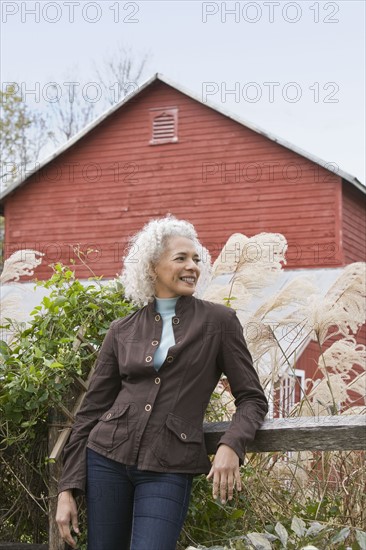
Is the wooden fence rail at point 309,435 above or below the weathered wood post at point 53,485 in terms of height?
Answer: above

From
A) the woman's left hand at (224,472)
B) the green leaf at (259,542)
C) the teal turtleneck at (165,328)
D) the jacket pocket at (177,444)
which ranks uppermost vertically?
the teal turtleneck at (165,328)

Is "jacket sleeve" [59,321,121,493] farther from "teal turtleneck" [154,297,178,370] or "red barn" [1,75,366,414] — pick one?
"red barn" [1,75,366,414]

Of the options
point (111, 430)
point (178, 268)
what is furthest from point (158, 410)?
point (178, 268)

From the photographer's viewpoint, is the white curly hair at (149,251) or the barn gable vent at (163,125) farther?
the barn gable vent at (163,125)

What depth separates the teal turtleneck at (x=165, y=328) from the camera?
126 inches

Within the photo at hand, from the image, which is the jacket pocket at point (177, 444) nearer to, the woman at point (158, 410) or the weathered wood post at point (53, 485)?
the woman at point (158, 410)

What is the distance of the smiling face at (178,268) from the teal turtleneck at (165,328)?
25 millimetres

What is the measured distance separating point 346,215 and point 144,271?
48.9ft

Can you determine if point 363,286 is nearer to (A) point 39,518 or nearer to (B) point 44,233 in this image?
(A) point 39,518

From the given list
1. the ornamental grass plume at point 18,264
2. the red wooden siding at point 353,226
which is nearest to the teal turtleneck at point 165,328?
the ornamental grass plume at point 18,264

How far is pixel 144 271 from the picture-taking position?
11.2 ft

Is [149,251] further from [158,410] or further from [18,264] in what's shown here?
[18,264]

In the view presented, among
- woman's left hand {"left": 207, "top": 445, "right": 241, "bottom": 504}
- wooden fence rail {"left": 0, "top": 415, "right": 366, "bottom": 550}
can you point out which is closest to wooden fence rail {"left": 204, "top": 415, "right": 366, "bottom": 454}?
wooden fence rail {"left": 0, "top": 415, "right": 366, "bottom": 550}

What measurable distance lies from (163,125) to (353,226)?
4.06 metres
